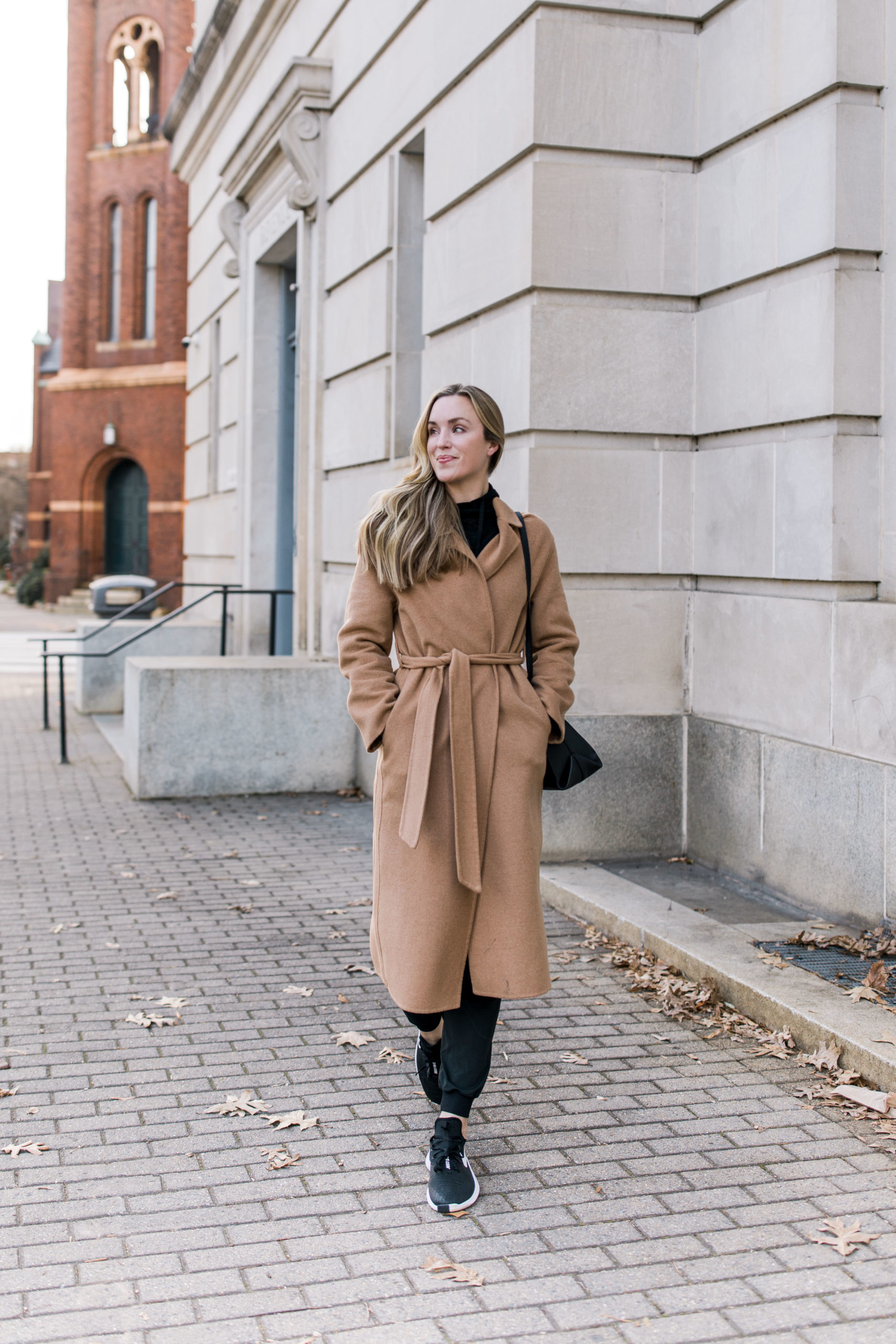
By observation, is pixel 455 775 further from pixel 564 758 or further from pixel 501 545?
pixel 501 545

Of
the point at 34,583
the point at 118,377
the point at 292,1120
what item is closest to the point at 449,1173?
the point at 292,1120

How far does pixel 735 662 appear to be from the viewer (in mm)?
6703

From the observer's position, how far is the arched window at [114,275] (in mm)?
36719

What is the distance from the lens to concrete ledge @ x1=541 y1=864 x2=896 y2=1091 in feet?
14.1

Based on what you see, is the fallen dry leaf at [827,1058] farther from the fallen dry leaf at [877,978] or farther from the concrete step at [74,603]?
the concrete step at [74,603]

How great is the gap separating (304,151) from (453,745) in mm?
8422

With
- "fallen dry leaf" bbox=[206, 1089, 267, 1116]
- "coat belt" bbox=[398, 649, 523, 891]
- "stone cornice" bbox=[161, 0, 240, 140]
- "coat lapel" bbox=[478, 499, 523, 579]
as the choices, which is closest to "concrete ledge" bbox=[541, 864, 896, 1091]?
"coat belt" bbox=[398, 649, 523, 891]

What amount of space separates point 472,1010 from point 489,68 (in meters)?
5.56

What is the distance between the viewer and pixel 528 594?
3.76 metres

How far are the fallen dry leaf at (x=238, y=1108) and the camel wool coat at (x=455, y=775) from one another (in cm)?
69

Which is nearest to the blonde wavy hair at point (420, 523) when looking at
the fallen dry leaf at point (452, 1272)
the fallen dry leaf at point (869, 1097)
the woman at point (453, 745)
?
the woman at point (453, 745)

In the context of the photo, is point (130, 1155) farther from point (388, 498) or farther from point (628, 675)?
point (628, 675)

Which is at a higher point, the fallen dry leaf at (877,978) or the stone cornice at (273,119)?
the stone cornice at (273,119)

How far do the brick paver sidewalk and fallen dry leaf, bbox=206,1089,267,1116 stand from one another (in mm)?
33
